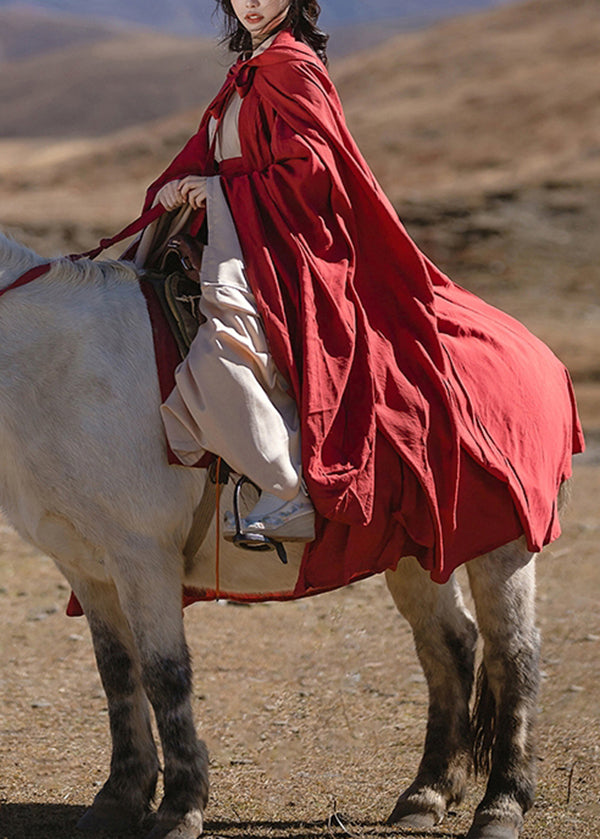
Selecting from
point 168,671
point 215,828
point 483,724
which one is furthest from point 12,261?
point 483,724

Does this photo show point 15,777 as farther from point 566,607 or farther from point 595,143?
point 595,143

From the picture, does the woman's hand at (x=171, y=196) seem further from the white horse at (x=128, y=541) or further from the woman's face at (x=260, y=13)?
the woman's face at (x=260, y=13)

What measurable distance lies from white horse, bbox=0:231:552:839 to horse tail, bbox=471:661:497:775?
0.07m

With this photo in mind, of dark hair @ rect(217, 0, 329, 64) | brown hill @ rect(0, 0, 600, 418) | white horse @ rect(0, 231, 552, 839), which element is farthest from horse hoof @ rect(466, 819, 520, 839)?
brown hill @ rect(0, 0, 600, 418)

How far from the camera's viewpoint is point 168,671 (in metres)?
3.14

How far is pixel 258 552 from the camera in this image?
3227 millimetres

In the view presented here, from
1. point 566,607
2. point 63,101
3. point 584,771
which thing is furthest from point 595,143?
point 63,101

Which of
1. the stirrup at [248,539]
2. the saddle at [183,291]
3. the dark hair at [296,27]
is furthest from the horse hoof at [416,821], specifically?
the dark hair at [296,27]

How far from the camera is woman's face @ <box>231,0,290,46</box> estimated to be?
3.24 meters

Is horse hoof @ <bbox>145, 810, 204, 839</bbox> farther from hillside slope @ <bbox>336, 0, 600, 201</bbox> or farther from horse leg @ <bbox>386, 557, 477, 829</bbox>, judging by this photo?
hillside slope @ <bbox>336, 0, 600, 201</bbox>

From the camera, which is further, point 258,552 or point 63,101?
point 63,101

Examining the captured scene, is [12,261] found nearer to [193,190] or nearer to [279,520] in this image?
[193,190]

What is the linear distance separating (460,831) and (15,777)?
1.60 m

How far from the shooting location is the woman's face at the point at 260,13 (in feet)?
10.6
